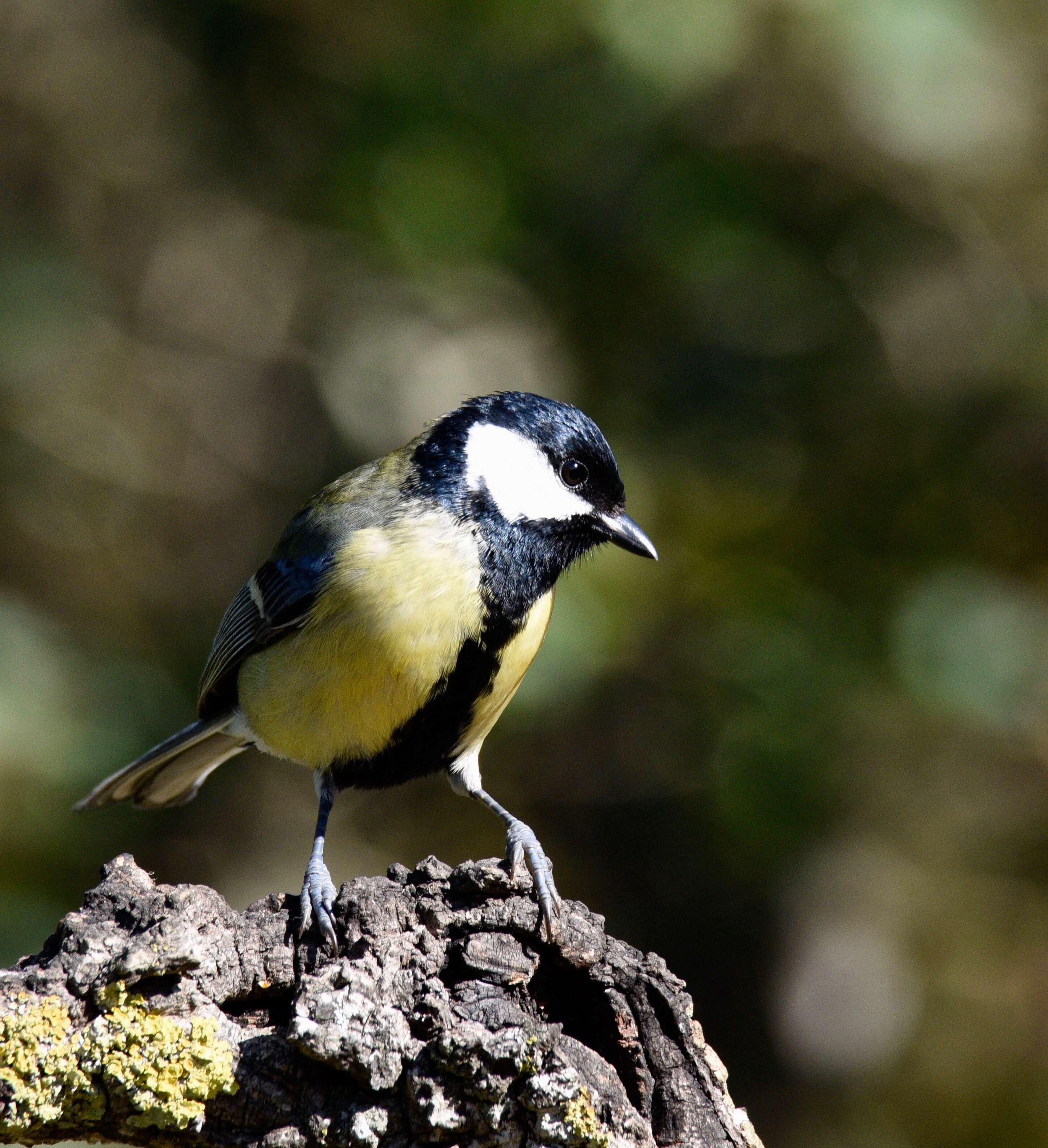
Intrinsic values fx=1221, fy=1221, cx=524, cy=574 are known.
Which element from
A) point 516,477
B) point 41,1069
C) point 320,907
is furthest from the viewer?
point 516,477

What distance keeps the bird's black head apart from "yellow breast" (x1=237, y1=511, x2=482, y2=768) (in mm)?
78

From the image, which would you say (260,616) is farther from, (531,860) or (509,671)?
(531,860)

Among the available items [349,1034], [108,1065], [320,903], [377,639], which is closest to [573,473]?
[377,639]

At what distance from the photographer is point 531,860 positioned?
1.99 meters

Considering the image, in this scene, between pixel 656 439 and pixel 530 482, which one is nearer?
pixel 530 482

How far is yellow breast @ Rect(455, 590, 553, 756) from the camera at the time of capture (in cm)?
227

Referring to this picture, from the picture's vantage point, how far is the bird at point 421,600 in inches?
84.5

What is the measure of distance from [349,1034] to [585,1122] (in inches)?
12.0

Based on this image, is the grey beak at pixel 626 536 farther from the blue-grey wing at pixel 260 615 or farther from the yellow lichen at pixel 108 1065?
the yellow lichen at pixel 108 1065

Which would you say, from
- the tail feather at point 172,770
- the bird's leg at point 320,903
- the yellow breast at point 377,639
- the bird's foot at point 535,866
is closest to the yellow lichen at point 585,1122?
the bird's foot at point 535,866

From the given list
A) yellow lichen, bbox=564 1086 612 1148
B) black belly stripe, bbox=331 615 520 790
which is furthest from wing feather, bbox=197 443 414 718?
yellow lichen, bbox=564 1086 612 1148

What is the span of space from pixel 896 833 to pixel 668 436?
1236 millimetres

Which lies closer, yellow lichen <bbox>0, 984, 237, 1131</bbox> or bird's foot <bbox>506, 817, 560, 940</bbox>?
yellow lichen <bbox>0, 984, 237, 1131</bbox>

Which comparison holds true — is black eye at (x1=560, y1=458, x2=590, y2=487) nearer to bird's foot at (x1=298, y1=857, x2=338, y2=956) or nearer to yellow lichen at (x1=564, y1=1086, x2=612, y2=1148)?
bird's foot at (x1=298, y1=857, x2=338, y2=956)
